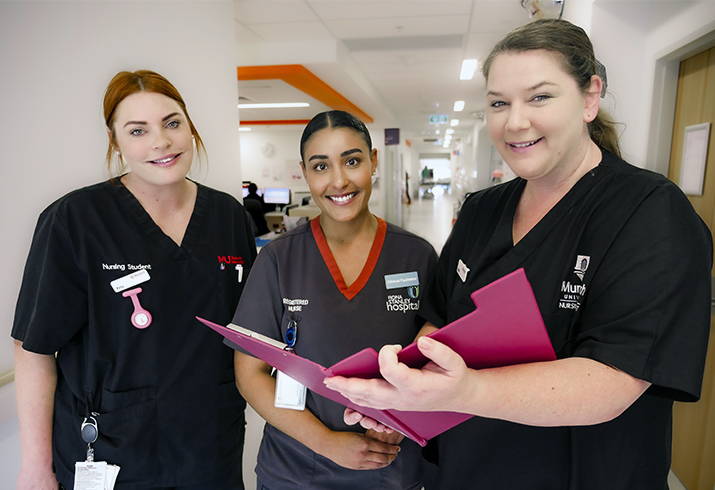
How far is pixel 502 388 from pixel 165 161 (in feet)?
4.03

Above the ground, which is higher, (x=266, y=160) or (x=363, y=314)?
(x=266, y=160)

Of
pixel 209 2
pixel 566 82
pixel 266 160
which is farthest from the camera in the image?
pixel 266 160

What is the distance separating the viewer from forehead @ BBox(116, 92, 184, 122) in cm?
131

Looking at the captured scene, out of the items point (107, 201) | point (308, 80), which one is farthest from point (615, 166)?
point (308, 80)

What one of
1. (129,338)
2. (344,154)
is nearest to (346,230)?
(344,154)

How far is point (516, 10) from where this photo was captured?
337 centimetres

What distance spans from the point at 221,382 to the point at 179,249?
480mm

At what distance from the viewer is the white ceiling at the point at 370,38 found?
3289 mm

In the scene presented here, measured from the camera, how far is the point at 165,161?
4.44 ft

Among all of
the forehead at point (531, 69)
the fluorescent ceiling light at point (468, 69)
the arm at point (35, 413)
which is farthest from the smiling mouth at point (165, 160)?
the fluorescent ceiling light at point (468, 69)

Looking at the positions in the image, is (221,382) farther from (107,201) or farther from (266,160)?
(266,160)

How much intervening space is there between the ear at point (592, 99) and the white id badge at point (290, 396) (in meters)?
0.98

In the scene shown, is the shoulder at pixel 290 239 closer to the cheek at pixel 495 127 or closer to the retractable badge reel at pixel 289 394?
the retractable badge reel at pixel 289 394

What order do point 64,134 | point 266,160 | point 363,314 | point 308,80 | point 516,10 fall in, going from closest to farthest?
point 363,314, point 64,134, point 516,10, point 308,80, point 266,160
